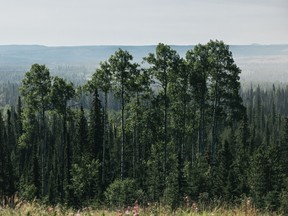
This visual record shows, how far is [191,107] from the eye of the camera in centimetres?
5725

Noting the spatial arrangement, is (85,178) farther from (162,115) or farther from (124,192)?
(124,192)

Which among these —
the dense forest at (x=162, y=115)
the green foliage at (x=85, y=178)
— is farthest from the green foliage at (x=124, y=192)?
the green foliage at (x=85, y=178)

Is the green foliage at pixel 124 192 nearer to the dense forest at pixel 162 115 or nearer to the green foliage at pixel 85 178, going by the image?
the dense forest at pixel 162 115

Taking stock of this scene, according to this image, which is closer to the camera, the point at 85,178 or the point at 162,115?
the point at 85,178

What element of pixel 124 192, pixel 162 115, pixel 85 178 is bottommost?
pixel 85 178

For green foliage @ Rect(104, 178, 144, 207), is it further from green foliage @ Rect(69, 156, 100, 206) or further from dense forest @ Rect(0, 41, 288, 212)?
green foliage @ Rect(69, 156, 100, 206)

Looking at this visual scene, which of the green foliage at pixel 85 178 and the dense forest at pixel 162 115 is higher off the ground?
the dense forest at pixel 162 115

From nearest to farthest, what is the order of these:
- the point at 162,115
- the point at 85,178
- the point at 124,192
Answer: the point at 124,192 < the point at 85,178 < the point at 162,115

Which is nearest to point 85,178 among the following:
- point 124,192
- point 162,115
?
point 162,115

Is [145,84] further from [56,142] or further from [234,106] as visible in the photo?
[56,142]

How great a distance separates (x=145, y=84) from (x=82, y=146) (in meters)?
17.2

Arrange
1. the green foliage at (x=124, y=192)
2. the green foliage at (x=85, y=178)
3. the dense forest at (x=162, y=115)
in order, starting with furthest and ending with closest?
1. the green foliage at (x=85, y=178)
2. the dense forest at (x=162, y=115)
3. the green foliage at (x=124, y=192)

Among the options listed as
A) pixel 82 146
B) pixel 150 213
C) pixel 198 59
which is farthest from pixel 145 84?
pixel 150 213

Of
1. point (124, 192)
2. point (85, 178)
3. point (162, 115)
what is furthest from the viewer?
point (162, 115)
